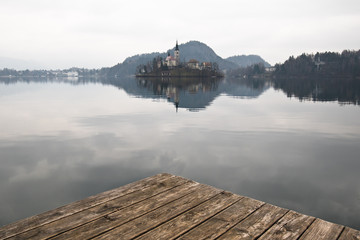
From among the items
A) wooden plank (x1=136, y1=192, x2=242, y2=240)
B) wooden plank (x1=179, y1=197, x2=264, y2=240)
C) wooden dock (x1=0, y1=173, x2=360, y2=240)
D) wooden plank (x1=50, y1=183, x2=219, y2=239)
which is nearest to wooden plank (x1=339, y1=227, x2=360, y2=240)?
wooden dock (x1=0, y1=173, x2=360, y2=240)

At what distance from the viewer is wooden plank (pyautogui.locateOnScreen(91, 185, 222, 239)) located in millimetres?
4730

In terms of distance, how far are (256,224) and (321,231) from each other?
1132 millimetres

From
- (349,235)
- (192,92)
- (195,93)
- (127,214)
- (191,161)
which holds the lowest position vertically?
(191,161)

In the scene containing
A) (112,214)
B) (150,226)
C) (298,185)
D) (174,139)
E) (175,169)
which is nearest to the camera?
(150,226)

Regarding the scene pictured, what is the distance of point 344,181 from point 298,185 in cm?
195

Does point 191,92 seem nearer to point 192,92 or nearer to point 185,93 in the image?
point 192,92

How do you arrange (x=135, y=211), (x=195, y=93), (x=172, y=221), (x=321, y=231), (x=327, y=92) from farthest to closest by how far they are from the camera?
(x=327, y=92), (x=195, y=93), (x=135, y=211), (x=172, y=221), (x=321, y=231)

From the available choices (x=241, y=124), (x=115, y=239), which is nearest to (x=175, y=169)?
(x=115, y=239)

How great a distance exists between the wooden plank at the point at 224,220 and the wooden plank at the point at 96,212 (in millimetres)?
1554

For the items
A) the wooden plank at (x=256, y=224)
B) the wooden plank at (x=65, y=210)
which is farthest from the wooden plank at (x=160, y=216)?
the wooden plank at (x=65, y=210)

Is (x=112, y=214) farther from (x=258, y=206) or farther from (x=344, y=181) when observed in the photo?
(x=344, y=181)

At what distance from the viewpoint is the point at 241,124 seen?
23094 mm

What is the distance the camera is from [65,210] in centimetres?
564

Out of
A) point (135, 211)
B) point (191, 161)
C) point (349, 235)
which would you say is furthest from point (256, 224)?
point (191, 161)
